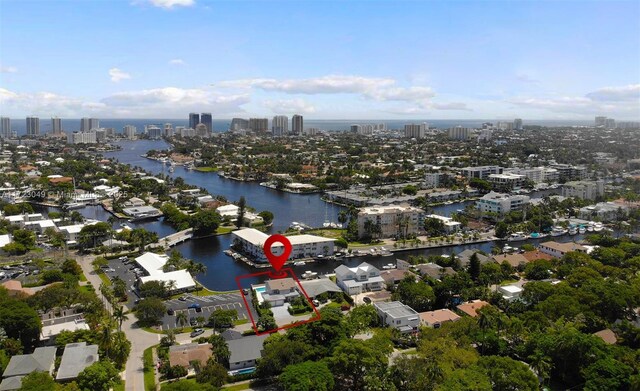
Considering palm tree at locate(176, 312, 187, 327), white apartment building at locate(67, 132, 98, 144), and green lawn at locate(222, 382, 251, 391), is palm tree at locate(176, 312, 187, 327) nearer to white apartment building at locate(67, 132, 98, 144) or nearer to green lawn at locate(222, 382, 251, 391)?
green lawn at locate(222, 382, 251, 391)

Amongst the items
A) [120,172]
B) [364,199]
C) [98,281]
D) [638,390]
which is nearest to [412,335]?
[638,390]

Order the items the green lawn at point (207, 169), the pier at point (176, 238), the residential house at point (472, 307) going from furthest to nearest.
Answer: the green lawn at point (207, 169)
the pier at point (176, 238)
the residential house at point (472, 307)

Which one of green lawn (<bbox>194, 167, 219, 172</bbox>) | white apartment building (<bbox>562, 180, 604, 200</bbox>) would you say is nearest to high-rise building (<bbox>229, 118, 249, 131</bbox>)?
green lawn (<bbox>194, 167, 219, 172</bbox>)

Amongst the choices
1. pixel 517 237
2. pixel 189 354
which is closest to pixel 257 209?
pixel 517 237

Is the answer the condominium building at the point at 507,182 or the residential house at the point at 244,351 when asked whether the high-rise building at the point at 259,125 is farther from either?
the residential house at the point at 244,351

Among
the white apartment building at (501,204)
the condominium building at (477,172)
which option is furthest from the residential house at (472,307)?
the condominium building at (477,172)

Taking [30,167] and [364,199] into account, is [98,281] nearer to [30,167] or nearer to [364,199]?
[364,199]
